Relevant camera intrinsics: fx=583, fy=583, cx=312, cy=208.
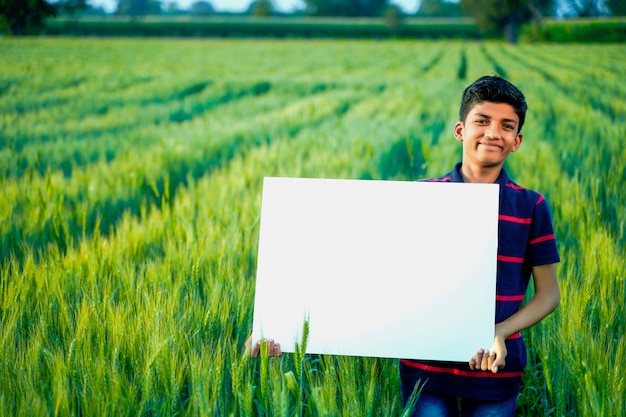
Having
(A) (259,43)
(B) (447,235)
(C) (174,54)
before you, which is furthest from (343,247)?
(A) (259,43)

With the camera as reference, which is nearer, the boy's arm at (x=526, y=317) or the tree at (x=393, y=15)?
the boy's arm at (x=526, y=317)

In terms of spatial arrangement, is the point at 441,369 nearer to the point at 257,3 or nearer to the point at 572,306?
the point at 572,306

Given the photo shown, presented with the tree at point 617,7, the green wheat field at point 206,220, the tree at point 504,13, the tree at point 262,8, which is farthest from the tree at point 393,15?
the tree at point 617,7

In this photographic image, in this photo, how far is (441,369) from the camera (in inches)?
Answer: 50.5

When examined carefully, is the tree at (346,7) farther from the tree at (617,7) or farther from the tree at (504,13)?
the tree at (617,7)

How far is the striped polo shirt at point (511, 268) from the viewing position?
4.16ft

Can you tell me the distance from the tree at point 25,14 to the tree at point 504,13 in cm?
436

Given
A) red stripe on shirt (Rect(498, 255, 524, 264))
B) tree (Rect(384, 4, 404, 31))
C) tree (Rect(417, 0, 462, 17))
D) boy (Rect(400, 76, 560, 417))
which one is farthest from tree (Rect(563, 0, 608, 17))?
tree (Rect(384, 4, 404, 31))

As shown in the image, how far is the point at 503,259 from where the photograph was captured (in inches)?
50.9

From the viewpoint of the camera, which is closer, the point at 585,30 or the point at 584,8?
the point at 584,8

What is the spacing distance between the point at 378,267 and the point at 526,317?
35cm

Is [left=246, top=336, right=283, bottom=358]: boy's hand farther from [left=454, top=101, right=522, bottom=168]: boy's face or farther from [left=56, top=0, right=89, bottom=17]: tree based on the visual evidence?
[left=56, top=0, right=89, bottom=17]: tree

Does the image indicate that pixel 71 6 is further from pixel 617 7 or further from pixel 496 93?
pixel 617 7

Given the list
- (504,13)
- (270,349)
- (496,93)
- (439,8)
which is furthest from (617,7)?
(270,349)
